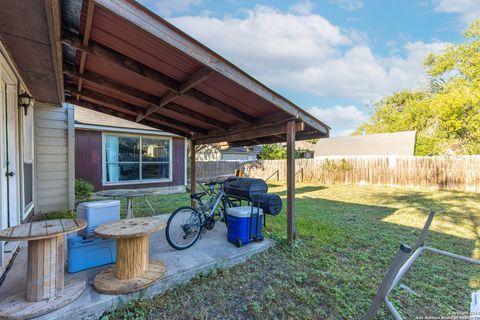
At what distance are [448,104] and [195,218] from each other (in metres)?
18.3

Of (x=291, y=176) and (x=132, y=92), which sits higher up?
(x=132, y=92)

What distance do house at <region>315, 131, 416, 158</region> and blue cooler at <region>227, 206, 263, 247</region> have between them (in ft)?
52.7

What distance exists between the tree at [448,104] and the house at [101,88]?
54.0ft

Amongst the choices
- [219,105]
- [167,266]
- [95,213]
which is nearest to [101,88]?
[219,105]

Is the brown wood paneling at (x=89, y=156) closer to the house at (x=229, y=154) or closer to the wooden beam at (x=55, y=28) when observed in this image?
the wooden beam at (x=55, y=28)

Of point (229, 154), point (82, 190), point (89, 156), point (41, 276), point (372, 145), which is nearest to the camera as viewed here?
point (41, 276)

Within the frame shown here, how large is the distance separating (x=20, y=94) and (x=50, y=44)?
1764 millimetres

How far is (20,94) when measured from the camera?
3482mm

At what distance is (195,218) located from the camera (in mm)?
3309

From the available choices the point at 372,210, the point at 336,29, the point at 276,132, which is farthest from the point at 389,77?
the point at 276,132

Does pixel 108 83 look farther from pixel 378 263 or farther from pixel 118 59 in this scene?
pixel 378 263

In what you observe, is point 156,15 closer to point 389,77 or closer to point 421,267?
point 421,267

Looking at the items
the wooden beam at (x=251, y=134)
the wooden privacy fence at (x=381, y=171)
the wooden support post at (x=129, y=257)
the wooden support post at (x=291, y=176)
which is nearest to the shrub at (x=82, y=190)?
the wooden beam at (x=251, y=134)

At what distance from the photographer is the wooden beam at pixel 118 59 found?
2.36 meters
